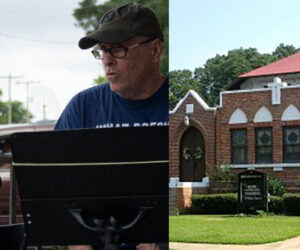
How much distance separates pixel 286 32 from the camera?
255 centimetres

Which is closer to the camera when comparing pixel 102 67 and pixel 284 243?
pixel 284 243

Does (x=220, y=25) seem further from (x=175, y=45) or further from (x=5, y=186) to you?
(x=5, y=186)

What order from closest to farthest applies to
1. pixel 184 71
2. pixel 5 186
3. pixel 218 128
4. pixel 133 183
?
pixel 133 183
pixel 218 128
pixel 184 71
pixel 5 186

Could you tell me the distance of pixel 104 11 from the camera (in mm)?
2650

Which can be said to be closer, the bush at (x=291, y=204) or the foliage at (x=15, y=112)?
the bush at (x=291, y=204)

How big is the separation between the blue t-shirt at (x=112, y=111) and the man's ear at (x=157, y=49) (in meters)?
0.12

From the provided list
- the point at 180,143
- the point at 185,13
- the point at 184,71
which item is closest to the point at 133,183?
the point at 180,143

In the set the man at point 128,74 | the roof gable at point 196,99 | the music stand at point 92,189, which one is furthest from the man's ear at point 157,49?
the music stand at point 92,189

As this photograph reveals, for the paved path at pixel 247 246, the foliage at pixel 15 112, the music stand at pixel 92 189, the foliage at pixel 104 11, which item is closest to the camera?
the music stand at pixel 92 189

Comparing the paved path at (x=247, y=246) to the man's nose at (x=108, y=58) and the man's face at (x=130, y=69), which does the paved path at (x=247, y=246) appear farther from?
the man's nose at (x=108, y=58)

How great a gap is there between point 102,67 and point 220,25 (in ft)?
1.98

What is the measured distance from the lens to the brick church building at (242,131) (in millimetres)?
2385

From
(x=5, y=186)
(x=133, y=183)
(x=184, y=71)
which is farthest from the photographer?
(x=5, y=186)

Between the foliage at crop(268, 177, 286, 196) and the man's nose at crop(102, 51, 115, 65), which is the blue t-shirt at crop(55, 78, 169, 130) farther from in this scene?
the foliage at crop(268, 177, 286, 196)
